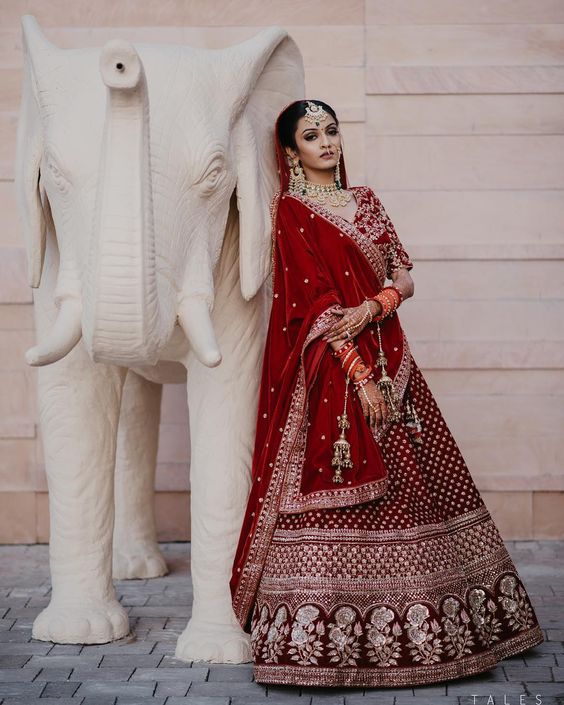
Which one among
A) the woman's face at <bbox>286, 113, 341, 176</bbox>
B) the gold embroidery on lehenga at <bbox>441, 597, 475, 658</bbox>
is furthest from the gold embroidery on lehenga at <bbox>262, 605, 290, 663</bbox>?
the woman's face at <bbox>286, 113, 341, 176</bbox>

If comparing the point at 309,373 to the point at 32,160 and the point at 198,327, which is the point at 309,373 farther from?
the point at 32,160

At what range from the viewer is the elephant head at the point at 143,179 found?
11.8ft

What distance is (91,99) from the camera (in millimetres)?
3900

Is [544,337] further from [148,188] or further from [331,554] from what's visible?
[148,188]

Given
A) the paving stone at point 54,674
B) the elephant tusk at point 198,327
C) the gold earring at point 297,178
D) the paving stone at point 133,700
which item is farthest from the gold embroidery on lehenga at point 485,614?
the gold earring at point 297,178

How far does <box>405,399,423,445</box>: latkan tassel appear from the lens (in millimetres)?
4113

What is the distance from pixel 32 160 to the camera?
4156 mm

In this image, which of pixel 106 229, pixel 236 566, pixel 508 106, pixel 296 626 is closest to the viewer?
pixel 106 229

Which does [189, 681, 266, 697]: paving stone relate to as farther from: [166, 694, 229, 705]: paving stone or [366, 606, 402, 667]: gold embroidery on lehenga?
[366, 606, 402, 667]: gold embroidery on lehenga

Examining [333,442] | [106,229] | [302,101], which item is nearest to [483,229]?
[302,101]

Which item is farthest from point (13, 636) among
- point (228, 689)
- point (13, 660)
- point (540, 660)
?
point (540, 660)

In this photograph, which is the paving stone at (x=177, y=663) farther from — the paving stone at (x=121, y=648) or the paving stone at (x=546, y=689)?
the paving stone at (x=546, y=689)

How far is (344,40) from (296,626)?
2953mm

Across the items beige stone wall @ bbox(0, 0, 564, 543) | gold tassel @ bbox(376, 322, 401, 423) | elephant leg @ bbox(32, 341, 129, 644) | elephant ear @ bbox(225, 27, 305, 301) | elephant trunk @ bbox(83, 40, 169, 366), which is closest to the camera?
elephant trunk @ bbox(83, 40, 169, 366)
